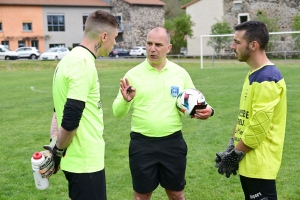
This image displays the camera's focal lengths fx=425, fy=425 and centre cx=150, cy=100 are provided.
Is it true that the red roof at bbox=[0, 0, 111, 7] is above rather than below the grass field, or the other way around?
above

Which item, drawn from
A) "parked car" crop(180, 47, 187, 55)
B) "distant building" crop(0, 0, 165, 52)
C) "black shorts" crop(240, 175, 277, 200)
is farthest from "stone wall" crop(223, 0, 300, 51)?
"black shorts" crop(240, 175, 277, 200)

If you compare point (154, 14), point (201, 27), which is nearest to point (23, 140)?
point (201, 27)

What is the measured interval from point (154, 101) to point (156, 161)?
2.07ft

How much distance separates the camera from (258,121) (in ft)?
11.8

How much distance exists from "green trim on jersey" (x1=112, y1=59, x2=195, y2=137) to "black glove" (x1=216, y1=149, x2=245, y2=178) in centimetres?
67

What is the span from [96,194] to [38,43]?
55249mm

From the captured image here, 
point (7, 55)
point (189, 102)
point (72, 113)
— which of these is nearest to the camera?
point (72, 113)

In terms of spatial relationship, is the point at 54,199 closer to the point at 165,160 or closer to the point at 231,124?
the point at 165,160

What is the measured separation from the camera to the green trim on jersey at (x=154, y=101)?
14.6ft


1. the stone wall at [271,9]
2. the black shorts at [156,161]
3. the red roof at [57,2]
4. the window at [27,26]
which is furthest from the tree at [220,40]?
the black shorts at [156,161]

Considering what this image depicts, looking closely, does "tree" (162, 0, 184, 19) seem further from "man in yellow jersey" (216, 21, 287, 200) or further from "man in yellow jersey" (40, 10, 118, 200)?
"man in yellow jersey" (40, 10, 118, 200)

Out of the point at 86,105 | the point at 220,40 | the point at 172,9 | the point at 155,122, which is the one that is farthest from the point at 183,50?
the point at 86,105

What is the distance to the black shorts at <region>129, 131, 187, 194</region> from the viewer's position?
4.45 metres

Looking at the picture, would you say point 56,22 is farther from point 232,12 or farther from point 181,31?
point 232,12
